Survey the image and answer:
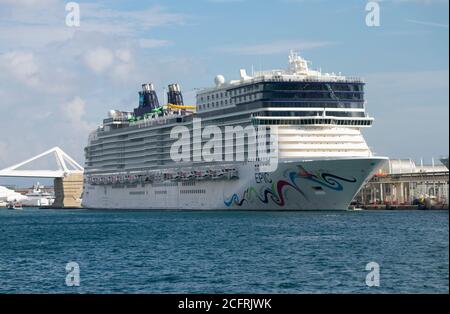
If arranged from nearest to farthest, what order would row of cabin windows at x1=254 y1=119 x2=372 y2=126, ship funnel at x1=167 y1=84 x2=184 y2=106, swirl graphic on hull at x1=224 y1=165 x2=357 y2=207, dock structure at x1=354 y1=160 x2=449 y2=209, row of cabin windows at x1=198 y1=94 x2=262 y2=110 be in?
swirl graphic on hull at x1=224 y1=165 x2=357 y2=207 < row of cabin windows at x1=254 y1=119 x2=372 y2=126 < row of cabin windows at x1=198 y1=94 x2=262 y2=110 < dock structure at x1=354 y1=160 x2=449 y2=209 < ship funnel at x1=167 y1=84 x2=184 y2=106

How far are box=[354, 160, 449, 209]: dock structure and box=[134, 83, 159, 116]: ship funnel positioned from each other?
2758 cm

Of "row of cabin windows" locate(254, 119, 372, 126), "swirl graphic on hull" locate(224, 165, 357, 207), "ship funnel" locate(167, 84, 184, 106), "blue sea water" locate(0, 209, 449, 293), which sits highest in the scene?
"ship funnel" locate(167, 84, 184, 106)

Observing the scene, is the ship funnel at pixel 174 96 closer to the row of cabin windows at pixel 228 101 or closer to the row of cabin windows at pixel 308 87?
the row of cabin windows at pixel 228 101

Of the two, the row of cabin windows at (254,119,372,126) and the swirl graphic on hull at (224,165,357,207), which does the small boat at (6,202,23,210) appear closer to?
the swirl graphic on hull at (224,165,357,207)

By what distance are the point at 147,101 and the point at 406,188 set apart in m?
33.4

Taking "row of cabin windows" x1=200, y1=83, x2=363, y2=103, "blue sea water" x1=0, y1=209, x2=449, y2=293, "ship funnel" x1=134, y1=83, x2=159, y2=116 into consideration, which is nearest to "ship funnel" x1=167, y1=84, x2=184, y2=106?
"ship funnel" x1=134, y1=83, x2=159, y2=116

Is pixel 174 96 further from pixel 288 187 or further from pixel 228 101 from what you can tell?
pixel 288 187

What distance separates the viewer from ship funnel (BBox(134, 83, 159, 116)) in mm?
102500

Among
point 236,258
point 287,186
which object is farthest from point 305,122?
point 236,258

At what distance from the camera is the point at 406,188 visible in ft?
309

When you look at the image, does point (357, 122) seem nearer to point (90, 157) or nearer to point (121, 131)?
point (121, 131)
